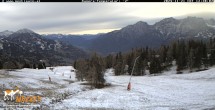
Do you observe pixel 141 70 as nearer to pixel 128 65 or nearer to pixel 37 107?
pixel 128 65

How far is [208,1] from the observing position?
3203cm

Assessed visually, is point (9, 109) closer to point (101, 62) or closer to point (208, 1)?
point (208, 1)

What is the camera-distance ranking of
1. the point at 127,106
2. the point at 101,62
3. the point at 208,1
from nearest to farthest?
the point at 208,1 < the point at 127,106 < the point at 101,62

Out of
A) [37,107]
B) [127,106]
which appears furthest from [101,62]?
[37,107]

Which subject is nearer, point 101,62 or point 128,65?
point 101,62

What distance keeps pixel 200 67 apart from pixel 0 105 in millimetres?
112221

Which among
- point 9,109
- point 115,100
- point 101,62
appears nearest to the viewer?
point 9,109

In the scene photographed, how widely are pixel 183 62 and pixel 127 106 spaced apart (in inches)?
3832

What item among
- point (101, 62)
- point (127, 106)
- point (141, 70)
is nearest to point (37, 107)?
point (127, 106)

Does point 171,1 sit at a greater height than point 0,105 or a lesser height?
greater

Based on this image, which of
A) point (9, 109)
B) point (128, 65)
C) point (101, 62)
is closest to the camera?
point (9, 109)

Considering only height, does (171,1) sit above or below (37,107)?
above

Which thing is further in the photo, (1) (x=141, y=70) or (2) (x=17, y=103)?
(1) (x=141, y=70)

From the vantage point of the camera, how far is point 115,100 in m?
44.8
